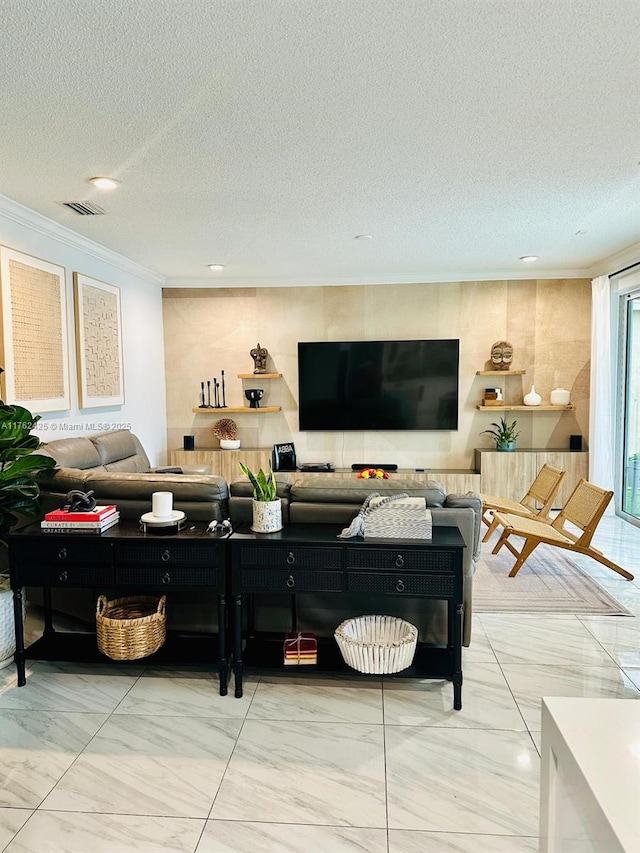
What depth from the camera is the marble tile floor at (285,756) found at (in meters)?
1.83

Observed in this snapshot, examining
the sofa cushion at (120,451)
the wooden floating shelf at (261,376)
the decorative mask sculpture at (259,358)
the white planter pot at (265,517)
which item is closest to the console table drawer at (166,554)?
the white planter pot at (265,517)

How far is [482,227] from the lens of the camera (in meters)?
4.48

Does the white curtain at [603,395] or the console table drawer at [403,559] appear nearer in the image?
the console table drawer at [403,559]

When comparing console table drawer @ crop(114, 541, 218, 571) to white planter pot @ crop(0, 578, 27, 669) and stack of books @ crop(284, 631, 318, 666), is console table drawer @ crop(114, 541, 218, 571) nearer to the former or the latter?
stack of books @ crop(284, 631, 318, 666)

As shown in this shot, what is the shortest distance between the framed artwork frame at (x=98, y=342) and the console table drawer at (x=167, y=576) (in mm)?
2562

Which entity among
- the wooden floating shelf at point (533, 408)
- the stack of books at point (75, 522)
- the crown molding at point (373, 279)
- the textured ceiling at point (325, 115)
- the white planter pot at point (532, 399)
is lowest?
the stack of books at point (75, 522)

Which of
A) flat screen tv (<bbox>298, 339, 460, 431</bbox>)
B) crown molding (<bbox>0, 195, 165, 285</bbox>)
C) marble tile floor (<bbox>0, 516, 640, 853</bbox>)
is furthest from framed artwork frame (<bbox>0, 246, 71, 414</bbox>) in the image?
flat screen tv (<bbox>298, 339, 460, 431</bbox>)

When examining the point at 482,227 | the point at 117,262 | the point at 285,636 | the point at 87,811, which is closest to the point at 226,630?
the point at 285,636

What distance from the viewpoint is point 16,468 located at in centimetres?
297

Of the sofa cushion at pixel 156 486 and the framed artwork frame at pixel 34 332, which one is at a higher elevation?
the framed artwork frame at pixel 34 332

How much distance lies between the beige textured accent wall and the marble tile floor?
374 centimetres

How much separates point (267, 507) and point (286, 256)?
3.47m

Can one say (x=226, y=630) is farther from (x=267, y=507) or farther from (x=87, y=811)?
(x=87, y=811)

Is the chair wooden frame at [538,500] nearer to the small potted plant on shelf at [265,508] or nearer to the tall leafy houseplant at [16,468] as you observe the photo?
the small potted plant on shelf at [265,508]
